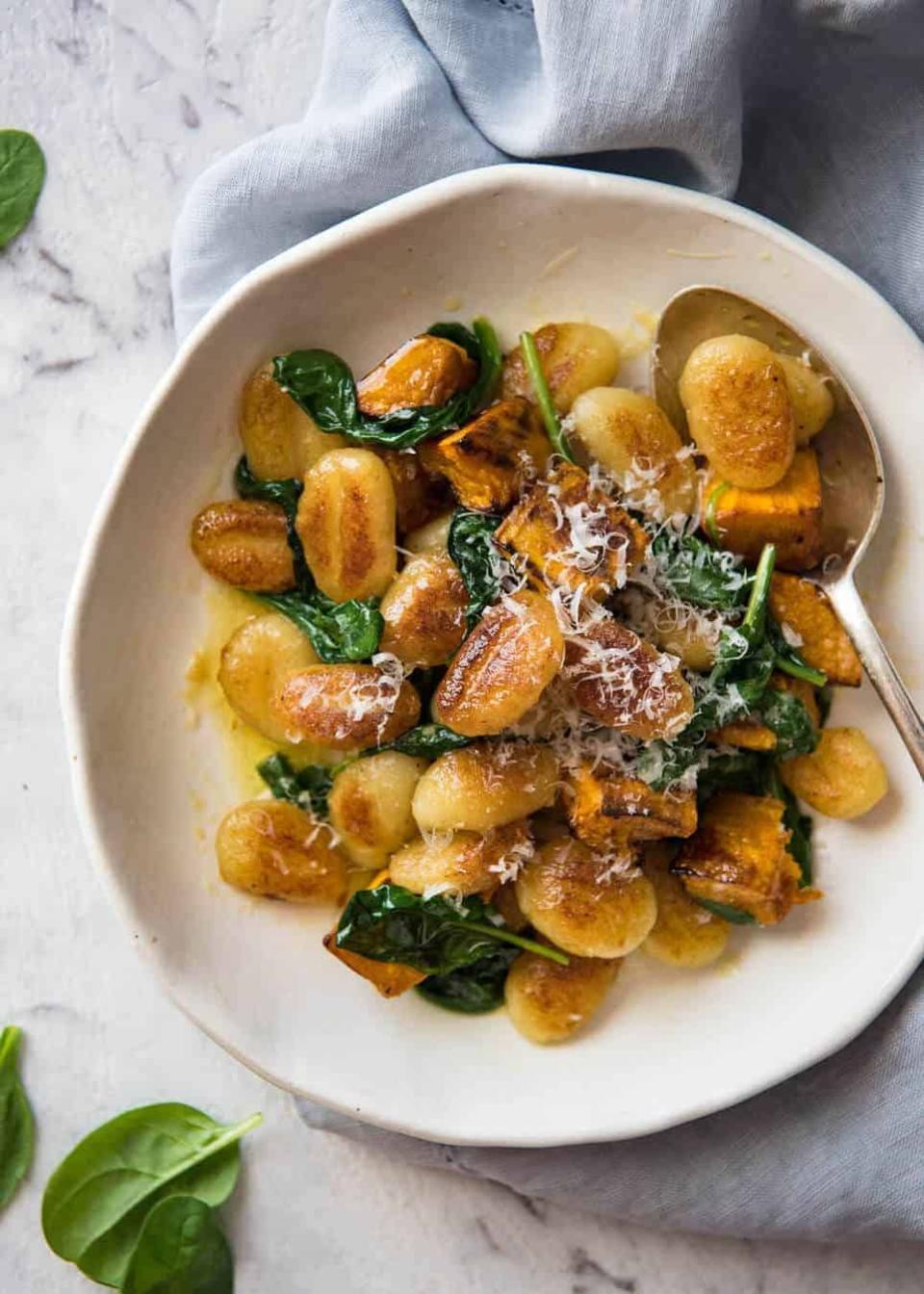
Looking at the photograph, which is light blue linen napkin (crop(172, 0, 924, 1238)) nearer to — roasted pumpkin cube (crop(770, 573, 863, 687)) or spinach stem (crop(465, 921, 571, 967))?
spinach stem (crop(465, 921, 571, 967))

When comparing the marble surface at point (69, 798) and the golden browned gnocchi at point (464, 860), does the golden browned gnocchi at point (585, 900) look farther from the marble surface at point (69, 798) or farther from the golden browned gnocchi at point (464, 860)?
the marble surface at point (69, 798)

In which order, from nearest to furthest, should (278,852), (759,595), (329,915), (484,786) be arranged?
(484,786) < (759,595) < (278,852) < (329,915)

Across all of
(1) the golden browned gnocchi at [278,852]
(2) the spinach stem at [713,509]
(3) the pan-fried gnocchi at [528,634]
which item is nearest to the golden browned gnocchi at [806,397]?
(3) the pan-fried gnocchi at [528,634]

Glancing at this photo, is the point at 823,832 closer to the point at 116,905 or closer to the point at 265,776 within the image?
the point at 265,776

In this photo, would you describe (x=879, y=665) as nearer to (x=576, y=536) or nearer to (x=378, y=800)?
(x=576, y=536)

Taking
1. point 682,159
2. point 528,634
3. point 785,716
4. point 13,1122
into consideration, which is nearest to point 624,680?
point 528,634

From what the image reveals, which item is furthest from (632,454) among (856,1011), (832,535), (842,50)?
(856,1011)
